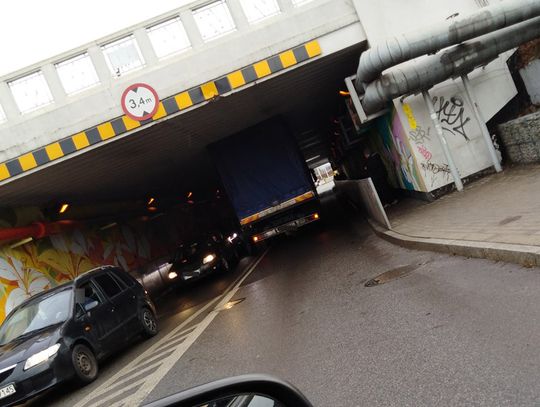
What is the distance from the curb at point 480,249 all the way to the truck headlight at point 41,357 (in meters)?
6.23

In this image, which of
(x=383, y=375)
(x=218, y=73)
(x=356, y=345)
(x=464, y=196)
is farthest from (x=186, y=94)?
(x=383, y=375)

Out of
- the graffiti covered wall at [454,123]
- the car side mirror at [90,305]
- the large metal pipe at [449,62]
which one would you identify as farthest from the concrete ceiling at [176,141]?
the car side mirror at [90,305]

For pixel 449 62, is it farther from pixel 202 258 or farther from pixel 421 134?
pixel 202 258

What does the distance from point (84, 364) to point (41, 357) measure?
81cm

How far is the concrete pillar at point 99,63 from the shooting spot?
11984 mm

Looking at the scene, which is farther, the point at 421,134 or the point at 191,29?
the point at 421,134

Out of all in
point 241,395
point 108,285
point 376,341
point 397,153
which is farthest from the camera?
point 397,153

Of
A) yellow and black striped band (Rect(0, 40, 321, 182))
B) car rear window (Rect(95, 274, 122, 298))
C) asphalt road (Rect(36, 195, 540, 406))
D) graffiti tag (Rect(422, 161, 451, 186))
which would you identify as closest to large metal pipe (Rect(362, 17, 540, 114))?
yellow and black striped band (Rect(0, 40, 321, 182))

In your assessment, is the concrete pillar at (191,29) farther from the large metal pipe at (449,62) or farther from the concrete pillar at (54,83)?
the large metal pipe at (449,62)

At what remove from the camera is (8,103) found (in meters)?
12.0

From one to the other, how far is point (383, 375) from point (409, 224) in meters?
7.47

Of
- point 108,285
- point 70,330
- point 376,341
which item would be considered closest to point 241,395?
point 376,341

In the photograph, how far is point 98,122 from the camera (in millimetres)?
11945

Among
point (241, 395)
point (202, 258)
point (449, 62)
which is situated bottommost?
point (202, 258)
